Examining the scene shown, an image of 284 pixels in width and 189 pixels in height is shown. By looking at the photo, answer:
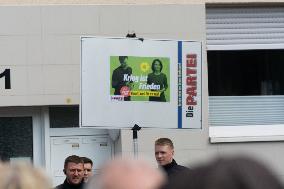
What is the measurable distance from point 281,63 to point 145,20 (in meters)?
2.01

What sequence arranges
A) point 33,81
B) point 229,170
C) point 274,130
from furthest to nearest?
point 274,130 < point 33,81 < point 229,170

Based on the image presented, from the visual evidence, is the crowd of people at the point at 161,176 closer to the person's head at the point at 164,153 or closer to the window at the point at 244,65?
the person's head at the point at 164,153

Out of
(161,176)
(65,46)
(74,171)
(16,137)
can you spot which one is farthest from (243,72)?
(161,176)

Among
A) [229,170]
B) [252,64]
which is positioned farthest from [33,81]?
[229,170]

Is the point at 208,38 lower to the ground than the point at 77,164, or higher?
higher

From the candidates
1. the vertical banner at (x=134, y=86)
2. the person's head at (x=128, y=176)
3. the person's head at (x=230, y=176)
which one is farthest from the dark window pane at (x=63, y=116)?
the person's head at (x=230, y=176)

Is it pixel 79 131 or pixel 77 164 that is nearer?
pixel 77 164

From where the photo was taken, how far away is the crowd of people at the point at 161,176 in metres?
1.48

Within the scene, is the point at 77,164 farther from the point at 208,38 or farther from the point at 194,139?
the point at 208,38

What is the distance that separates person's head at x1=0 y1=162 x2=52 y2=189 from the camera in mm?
2137

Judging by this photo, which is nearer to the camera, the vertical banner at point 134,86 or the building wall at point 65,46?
the vertical banner at point 134,86

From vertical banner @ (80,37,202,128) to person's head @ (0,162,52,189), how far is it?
4.68 m

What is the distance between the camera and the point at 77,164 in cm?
684

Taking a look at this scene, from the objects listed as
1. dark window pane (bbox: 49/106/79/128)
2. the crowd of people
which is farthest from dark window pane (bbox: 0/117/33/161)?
the crowd of people
